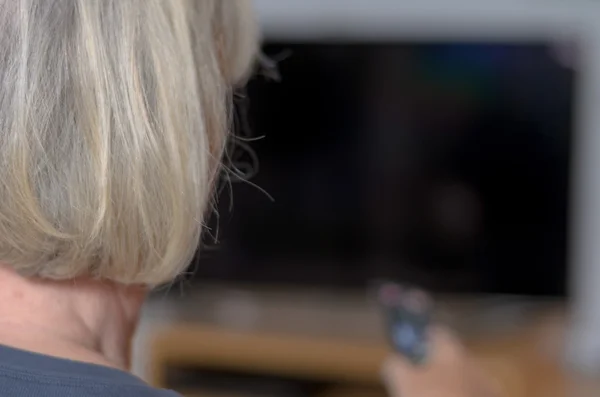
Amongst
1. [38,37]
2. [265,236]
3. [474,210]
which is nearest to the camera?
[38,37]

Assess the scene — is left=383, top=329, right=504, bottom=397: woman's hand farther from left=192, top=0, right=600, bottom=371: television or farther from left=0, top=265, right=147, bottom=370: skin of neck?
left=192, top=0, right=600, bottom=371: television

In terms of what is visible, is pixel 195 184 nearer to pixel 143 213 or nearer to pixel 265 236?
pixel 143 213

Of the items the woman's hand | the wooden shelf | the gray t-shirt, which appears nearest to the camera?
the gray t-shirt

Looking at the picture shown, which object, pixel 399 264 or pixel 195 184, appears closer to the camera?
pixel 195 184

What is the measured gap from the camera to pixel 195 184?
642 millimetres

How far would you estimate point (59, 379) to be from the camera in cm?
58

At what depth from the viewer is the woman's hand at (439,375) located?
113cm

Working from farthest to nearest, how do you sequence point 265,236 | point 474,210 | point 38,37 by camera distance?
point 265,236, point 474,210, point 38,37

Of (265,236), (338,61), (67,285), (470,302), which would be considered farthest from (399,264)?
(67,285)

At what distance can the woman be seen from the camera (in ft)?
1.94

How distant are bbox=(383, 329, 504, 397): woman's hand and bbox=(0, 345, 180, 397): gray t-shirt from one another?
0.57 metres

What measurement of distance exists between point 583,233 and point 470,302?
0.28 metres

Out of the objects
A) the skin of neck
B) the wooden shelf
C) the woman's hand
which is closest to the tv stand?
the wooden shelf

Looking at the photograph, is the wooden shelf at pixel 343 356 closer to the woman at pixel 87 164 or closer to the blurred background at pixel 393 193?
the blurred background at pixel 393 193
